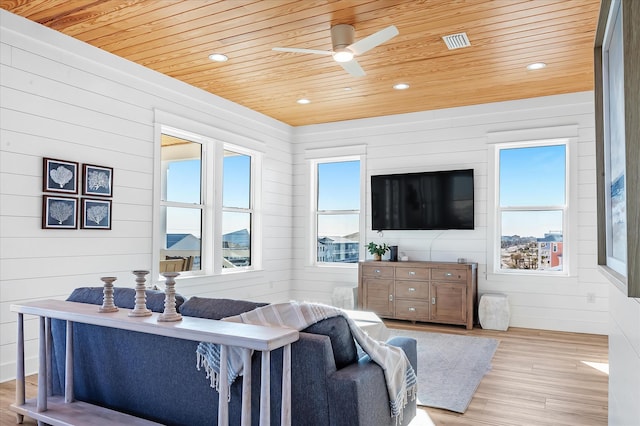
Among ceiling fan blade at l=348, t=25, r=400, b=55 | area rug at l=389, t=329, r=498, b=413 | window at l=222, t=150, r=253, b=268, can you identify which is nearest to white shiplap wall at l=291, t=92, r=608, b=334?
window at l=222, t=150, r=253, b=268

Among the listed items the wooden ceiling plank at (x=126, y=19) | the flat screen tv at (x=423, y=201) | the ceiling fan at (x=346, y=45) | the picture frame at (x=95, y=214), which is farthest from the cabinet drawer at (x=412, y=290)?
the wooden ceiling plank at (x=126, y=19)

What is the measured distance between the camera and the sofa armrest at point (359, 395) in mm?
1856

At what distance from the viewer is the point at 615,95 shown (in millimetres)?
1445

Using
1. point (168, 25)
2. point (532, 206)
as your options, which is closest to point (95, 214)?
point (168, 25)

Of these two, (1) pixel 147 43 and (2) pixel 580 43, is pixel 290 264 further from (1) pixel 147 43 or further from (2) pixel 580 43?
(2) pixel 580 43

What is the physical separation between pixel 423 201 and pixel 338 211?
1372 millimetres

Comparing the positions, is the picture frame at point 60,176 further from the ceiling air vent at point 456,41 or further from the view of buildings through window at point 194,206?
the ceiling air vent at point 456,41

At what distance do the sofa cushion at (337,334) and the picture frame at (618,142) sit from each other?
1.05 metres

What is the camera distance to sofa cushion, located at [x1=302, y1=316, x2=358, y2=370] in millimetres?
2027

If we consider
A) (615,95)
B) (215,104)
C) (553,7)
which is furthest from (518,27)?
(215,104)

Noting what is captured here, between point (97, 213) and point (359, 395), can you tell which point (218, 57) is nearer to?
point (97, 213)

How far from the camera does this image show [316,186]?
7.25 m

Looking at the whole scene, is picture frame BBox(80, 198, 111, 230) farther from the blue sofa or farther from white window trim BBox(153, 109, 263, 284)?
the blue sofa

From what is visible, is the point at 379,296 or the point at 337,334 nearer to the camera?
the point at 337,334
